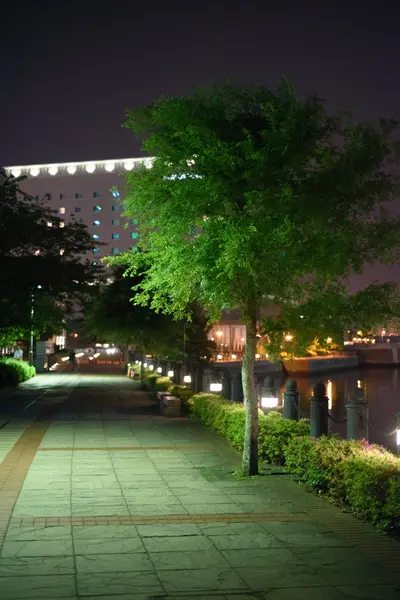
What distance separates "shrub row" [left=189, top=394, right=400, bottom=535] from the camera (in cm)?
887

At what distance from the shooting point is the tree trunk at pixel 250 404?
1239cm

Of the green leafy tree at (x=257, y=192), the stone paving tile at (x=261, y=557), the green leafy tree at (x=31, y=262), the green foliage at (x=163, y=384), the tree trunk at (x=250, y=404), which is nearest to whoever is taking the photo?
the stone paving tile at (x=261, y=557)

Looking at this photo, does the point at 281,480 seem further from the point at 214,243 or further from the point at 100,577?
the point at 100,577

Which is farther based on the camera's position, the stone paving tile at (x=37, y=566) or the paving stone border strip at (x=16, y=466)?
the paving stone border strip at (x=16, y=466)

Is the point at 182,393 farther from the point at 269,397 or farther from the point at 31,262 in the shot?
the point at 31,262

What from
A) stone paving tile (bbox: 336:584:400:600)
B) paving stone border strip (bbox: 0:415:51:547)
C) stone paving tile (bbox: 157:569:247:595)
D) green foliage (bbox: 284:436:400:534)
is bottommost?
stone paving tile (bbox: 336:584:400:600)

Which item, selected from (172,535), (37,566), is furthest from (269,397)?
(37,566)

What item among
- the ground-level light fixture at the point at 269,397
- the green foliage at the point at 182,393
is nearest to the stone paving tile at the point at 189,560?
the ground-level light fixture at the point at 269,397

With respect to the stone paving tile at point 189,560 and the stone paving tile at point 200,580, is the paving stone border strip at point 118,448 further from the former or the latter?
the stone paving tile at point 200,580

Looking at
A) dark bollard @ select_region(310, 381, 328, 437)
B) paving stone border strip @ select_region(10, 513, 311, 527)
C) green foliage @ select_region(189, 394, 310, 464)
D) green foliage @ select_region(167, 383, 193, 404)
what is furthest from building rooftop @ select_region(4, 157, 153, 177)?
paving stone border strip @ select_region(10, 513, 311, 527)

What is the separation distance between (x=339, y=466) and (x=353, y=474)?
64 centimetres

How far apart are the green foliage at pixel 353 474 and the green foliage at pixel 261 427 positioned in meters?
0.75

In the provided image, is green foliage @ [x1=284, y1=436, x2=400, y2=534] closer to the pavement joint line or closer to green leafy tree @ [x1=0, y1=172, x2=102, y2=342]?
the pavement joint line

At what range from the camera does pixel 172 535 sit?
8.30m
